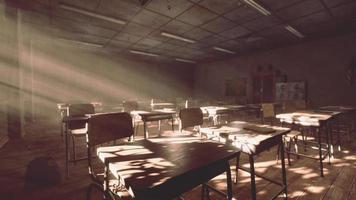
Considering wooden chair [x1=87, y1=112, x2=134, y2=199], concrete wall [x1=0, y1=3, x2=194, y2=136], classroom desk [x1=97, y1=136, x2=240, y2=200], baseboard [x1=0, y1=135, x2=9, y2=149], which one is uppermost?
concrete wall [x1=0, y1=3, x2=194, y2=136]

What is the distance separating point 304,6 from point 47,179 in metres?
6.24

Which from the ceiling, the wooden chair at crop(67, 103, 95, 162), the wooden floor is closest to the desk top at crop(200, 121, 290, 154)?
the wooden floor

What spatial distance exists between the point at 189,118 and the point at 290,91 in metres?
7.53

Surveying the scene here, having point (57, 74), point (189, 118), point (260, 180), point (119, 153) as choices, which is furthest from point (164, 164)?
point (57, 74)

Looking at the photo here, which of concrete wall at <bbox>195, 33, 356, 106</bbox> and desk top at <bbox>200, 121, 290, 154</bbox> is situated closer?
desk top at <bbox>200, 121, 290, 154</bbox>

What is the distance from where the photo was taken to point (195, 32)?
6484mm

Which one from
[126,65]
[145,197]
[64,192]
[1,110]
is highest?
[126,65]

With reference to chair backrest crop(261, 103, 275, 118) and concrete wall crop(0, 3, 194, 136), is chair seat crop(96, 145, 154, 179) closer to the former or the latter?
chair backrest crop(261, 103, 275, 118)

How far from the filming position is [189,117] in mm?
2572

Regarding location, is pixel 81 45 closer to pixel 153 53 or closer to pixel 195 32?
pixel 153 53

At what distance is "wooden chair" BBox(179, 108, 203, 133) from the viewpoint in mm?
2490

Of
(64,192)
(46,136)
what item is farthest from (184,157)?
(46,136)

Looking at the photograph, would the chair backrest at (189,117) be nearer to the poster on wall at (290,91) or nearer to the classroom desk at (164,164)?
the classroom desk at (164,164)

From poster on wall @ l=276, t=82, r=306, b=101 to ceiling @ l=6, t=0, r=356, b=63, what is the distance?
180 centimetres
